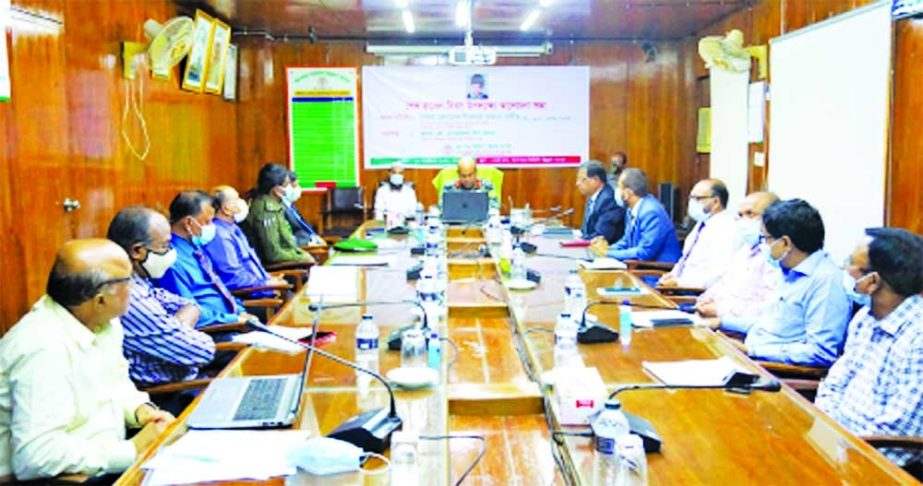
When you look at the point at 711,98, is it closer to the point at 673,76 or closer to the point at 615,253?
the point at 673,76

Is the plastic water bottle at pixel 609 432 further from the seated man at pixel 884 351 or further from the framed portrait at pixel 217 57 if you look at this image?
the framed portrait at pixel 217 57

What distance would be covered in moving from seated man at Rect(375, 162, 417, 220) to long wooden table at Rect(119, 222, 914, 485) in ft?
16.4

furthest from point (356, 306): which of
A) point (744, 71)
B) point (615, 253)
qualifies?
point (744, 71)

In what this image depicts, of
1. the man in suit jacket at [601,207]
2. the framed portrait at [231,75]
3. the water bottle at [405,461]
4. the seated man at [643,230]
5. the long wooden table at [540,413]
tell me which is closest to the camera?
the water bottle at [405,461]

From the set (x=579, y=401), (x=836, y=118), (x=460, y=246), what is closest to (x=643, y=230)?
(x=460, y=246)

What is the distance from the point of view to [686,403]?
2.04m

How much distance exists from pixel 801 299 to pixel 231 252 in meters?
2.87

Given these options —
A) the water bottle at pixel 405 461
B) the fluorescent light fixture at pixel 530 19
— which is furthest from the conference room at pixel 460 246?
the fluorescent light fixture at pixel 530 19

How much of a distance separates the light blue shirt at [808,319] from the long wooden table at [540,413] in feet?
0.87

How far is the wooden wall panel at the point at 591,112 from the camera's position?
27.7 feet

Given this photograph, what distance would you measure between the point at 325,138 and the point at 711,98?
150 inches

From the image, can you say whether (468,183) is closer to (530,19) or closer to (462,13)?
(462,13)

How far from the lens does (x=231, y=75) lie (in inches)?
313

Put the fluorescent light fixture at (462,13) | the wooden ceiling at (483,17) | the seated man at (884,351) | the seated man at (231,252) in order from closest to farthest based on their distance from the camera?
the seated man at (884,351)
the seated man at (231,252)
the fluorescent light fixture at (462,13)
the wooden ceiling at (483,17)
